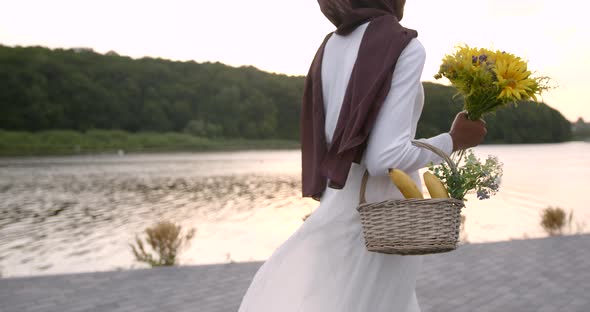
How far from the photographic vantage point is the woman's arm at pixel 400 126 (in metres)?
1.77

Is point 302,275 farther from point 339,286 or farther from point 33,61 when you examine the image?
point 33,61

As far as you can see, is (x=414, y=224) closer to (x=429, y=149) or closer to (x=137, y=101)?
(x=429, y=149)

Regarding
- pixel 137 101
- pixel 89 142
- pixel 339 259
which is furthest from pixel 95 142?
pixel 339 259

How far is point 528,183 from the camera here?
3697 cm

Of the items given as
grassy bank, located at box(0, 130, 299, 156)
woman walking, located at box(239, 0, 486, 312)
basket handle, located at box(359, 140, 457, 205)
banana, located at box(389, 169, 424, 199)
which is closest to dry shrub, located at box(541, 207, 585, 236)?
woman walking, located at box(239, 0, 486, 312)

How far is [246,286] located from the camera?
5805mm

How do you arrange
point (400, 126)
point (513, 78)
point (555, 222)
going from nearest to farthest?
1. point (400, 126)
2. point (513, 78)
3. point (555, 222)

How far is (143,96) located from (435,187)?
58.5m

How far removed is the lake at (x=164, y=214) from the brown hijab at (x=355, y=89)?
596 cm

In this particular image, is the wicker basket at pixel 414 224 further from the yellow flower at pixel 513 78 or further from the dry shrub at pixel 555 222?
the dry shrub at pixel 555 222

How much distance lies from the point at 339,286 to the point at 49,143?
Answer: 57798mm

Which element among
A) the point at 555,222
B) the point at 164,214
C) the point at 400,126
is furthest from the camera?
the point at 164,214

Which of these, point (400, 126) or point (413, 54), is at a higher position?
point (413, 54)

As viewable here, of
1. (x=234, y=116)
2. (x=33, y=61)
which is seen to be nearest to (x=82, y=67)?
(x=33, y=61)
